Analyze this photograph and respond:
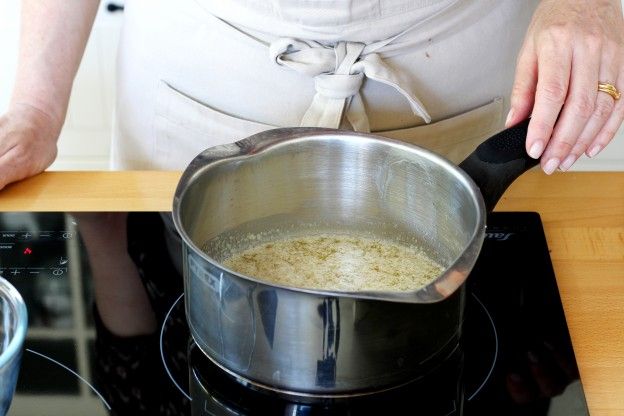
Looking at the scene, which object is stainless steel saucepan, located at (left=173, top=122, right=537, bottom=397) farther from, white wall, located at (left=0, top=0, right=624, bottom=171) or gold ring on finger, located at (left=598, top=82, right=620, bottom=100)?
white wall, located at (left=0, top=0, right=624, bottom=171)

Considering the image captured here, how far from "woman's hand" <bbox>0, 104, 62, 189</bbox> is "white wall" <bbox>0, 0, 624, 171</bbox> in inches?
20.0

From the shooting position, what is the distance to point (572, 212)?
0.82 m

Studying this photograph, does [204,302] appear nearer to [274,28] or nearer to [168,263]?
[168,263]

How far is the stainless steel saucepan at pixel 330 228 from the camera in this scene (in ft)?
1.73

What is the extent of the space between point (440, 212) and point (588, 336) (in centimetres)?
14

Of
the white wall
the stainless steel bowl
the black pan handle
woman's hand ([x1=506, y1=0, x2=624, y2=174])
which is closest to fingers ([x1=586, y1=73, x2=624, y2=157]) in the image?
woman's hand ([x1=506, y1=0, x2=624, y2=174])

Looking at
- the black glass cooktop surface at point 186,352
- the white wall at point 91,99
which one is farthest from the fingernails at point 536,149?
the white wall at point 91,99

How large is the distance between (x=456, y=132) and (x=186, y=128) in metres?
0.28

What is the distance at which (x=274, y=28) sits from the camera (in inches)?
33.4

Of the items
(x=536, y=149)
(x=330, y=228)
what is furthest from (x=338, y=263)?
(x=536, y=149)

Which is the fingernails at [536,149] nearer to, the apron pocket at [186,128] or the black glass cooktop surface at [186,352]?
the black glass cooktop surface at [186,352]

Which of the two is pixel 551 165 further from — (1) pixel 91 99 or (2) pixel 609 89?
(1) pixel 91 99

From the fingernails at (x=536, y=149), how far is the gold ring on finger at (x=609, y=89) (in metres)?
0.10

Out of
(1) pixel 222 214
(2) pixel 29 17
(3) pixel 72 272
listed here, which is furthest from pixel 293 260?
(2) pixel 29 17
